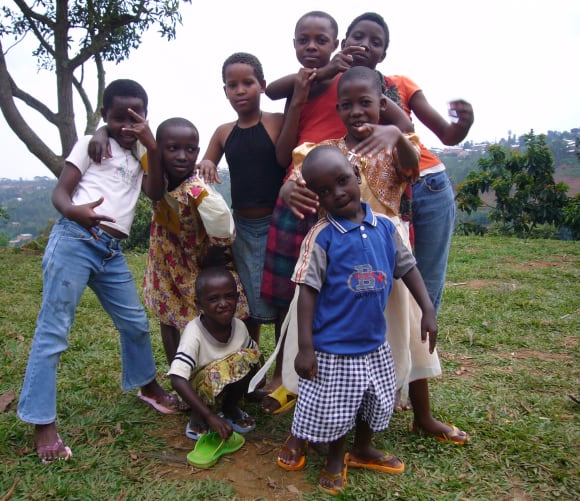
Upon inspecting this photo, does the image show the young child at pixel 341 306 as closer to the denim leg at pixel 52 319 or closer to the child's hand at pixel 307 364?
the child's hand at pixel 307 364

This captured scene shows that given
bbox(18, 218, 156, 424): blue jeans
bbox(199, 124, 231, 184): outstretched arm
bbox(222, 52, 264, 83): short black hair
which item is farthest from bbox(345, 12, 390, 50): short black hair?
bbox(18, 218, 156, 424): blue jeans

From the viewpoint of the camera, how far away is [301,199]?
2148 mm

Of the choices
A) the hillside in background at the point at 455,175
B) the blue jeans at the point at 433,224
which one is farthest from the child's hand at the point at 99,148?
the hillside in background at the point at 455,175

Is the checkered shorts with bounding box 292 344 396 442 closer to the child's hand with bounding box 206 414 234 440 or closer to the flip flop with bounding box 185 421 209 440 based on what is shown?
the child's hand with bounding box 206 414 234 440

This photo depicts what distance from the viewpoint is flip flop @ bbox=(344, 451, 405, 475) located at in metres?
2.31

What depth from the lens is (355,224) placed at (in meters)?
2.13

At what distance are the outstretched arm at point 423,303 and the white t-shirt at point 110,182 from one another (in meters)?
1.42

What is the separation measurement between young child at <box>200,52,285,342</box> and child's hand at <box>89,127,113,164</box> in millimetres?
479

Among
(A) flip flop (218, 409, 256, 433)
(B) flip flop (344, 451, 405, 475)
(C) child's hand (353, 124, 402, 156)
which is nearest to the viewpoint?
(C) child's hand (353, 124, 402, 156)

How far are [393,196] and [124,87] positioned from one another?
1.41m

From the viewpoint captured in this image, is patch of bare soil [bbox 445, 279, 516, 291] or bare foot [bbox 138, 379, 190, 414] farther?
patch of bare soil [bbox 445, 279, 516, 291]

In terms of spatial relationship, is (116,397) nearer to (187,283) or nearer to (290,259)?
(187,283)

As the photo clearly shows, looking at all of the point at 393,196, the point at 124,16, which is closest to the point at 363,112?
the point at 393,196

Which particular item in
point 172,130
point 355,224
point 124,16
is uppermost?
point 124,16
